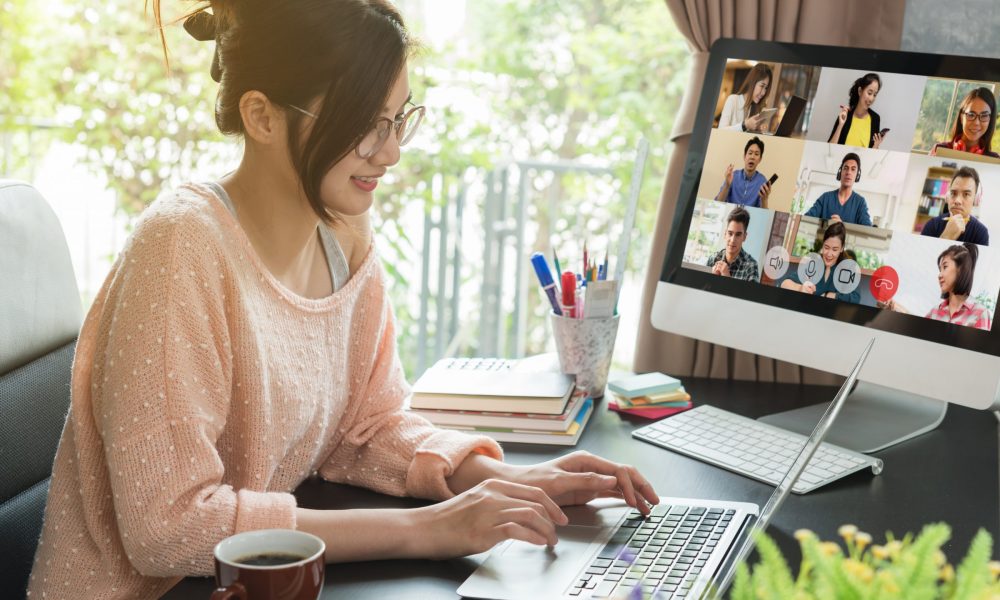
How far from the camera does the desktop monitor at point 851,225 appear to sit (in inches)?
50.3

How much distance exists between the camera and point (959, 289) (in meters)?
1.27

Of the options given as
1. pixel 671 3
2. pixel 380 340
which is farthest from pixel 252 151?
pixel 671 3

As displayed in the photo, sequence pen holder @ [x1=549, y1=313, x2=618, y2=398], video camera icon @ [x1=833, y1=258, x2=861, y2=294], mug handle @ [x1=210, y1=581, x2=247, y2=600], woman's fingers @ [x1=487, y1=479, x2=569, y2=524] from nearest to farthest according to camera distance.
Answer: mug handle @ [x1=210, y1=581, x2=247, y2=600] → woman's fingers @ [x1=487, y1=479, x2=569, y2=524] → video camera icon @ [x1=833, y1=258, x2=861, y2=294] → pen holder @ [x1=549, y1=313, x2=618, y2=398]

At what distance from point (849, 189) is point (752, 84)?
23 cm

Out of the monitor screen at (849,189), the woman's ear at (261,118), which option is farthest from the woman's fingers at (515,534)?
the monitor screen at (849,189)

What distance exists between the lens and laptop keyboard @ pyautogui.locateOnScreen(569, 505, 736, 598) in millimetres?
894

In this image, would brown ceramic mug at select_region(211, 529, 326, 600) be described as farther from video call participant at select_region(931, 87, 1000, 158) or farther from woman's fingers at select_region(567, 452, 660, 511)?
video call participant at select_region(931, 87, 1000, 158)

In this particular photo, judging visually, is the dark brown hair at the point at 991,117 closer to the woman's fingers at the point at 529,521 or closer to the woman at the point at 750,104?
the woman at the point at 750,104

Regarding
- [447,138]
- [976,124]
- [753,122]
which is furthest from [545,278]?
[447,138]

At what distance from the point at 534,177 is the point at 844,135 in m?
2.43

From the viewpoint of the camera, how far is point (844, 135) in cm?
139

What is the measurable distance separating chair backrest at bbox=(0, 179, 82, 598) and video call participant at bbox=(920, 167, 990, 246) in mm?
1125

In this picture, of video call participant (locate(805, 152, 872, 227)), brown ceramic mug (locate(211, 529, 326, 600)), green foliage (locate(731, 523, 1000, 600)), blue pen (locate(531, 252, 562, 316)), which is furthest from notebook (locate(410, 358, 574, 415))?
green foliage (locate(731, 523, 1000, 600))

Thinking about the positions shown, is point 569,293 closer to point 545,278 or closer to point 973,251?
point 545,278
